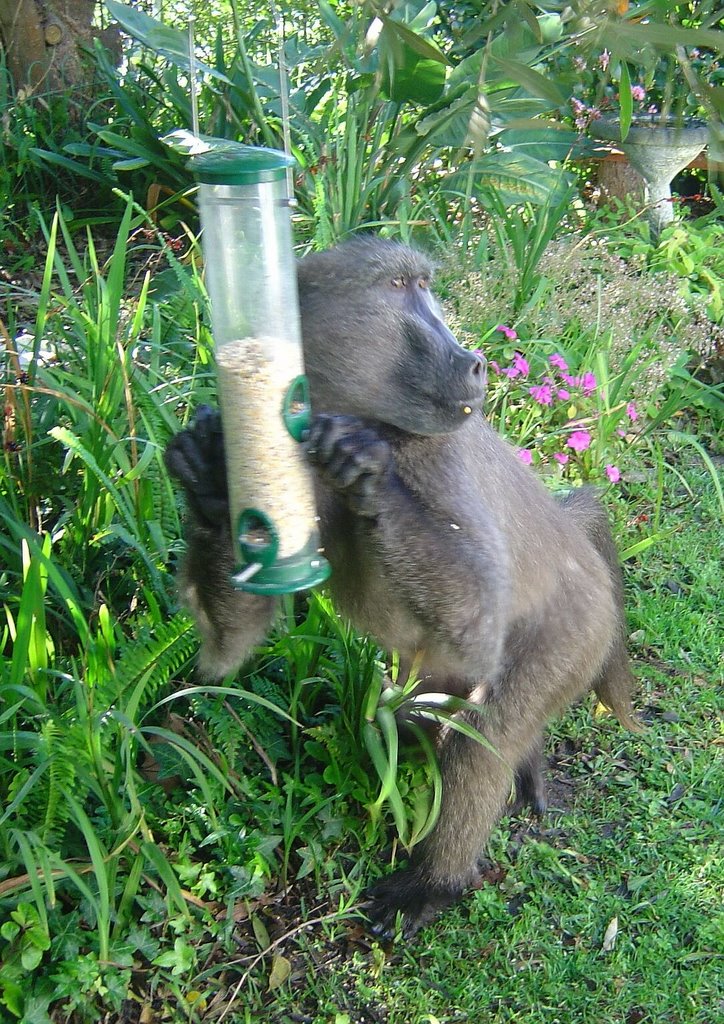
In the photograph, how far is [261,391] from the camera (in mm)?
2168

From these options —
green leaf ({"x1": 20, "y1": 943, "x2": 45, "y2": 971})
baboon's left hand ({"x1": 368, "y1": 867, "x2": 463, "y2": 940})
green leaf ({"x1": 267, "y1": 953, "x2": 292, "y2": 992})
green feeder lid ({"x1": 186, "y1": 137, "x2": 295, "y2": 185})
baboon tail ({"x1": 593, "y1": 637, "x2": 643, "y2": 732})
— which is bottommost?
baboon's left hand ({"x1": 368, "y1": 867, "x2": 463, "y2": 940})

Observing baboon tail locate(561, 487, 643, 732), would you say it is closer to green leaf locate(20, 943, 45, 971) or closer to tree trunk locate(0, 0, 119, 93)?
green leaf locate(20, 943, 45, 971)

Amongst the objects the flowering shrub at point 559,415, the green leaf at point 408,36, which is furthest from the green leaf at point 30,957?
the flowering shrub at point 559,415

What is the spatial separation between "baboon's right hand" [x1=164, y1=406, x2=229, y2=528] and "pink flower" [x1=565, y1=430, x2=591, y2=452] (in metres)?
2.35

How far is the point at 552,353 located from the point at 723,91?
3626 millimetres

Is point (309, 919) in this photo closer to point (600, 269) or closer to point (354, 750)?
point (354, 750)

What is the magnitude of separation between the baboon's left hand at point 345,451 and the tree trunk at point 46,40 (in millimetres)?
5025

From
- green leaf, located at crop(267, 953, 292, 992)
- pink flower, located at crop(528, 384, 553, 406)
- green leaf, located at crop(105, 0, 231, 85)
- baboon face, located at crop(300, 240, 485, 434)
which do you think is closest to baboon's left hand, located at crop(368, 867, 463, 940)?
green leaf, located at crop(267, 953, 292, 992)

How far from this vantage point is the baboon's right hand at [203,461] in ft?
7.60

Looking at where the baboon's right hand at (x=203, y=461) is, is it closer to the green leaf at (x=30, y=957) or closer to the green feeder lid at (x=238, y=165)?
the green feeder lid at (x=238, y=165)

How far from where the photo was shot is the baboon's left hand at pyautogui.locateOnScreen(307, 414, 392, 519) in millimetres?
2133

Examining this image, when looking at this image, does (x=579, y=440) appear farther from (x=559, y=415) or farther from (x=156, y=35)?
(x=156, y=35)

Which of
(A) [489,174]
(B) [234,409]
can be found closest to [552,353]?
(A) [489,174]

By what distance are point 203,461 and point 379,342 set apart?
0.57 meters
